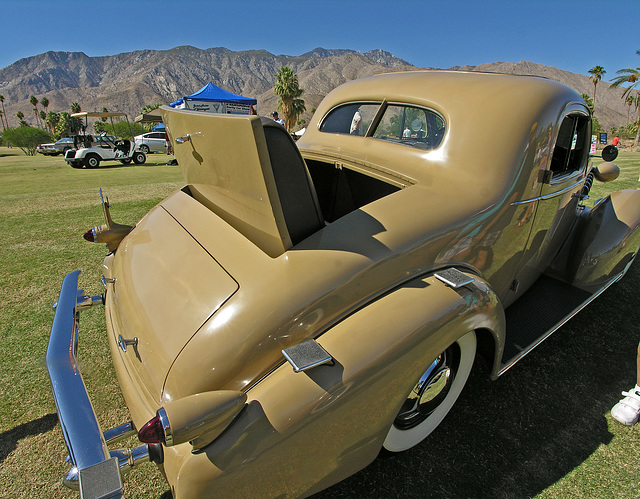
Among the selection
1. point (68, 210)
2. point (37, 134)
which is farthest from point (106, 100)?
point (68, 210)

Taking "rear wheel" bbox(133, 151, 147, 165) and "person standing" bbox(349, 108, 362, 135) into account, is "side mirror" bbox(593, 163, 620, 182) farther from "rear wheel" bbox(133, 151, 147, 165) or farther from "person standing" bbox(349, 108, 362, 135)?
"rear wheel" bbox(133, 151, 147, 165)

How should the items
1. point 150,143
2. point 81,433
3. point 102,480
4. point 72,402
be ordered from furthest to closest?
point 150,143 < point 72,402 < point 81,433 < point 102,480

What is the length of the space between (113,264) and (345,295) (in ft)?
5.28

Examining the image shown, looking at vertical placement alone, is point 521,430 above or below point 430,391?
below

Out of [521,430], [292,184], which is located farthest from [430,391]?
[292,184]

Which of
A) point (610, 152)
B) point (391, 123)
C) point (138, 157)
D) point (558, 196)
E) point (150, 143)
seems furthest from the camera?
point (150, 143)

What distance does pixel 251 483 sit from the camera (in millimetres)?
1108

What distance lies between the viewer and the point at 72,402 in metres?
1.25

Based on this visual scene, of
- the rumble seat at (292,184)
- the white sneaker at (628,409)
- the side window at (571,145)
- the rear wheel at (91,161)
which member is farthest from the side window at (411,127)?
the rear wheel at (91,161)

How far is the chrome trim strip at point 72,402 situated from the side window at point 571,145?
8.75 feet

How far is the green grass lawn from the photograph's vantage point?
1629mm

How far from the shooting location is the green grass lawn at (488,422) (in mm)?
1629

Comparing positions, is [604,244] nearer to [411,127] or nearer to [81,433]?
[411,127]

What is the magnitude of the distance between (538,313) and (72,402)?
97.9 inches
